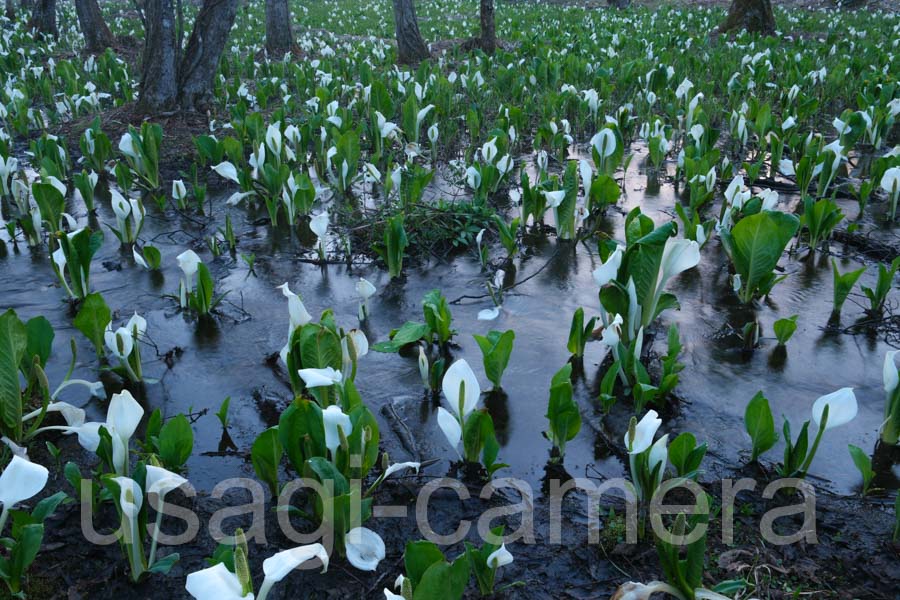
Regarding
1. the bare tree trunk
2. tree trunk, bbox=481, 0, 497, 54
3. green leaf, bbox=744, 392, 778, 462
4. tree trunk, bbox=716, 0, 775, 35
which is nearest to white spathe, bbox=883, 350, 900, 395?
green leaf, bbox=744, 392, 778, 462

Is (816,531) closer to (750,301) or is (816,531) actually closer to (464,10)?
(750,301)

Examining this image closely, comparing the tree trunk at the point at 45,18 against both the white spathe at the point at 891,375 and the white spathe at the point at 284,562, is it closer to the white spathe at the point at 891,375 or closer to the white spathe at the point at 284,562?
the white spathe at the point at 284,562

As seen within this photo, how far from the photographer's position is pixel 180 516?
2221 mm

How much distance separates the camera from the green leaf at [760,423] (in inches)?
89.9

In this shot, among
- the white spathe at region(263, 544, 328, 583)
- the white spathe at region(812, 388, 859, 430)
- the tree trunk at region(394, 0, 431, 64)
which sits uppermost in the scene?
the tree trunk at region(394, 0, 431, 64)

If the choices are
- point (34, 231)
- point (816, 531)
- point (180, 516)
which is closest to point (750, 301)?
point (816, 531)

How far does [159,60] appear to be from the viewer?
7.02 m

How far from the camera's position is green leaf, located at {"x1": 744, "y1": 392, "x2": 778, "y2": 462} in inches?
89.9

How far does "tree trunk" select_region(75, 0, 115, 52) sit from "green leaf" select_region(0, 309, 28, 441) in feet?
39.9

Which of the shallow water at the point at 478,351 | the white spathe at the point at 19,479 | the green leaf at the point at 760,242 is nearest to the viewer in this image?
the white spathe at the point at 19,479

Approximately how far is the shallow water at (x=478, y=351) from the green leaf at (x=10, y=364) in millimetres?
415

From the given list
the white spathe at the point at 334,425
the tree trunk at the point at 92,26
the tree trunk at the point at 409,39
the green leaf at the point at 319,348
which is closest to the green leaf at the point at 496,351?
the green leaf at the point at 319,348

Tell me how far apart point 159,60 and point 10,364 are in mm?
5366

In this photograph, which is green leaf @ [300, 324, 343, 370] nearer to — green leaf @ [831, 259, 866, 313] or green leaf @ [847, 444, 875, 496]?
green leaf @ [847, 444, 875, 496]
